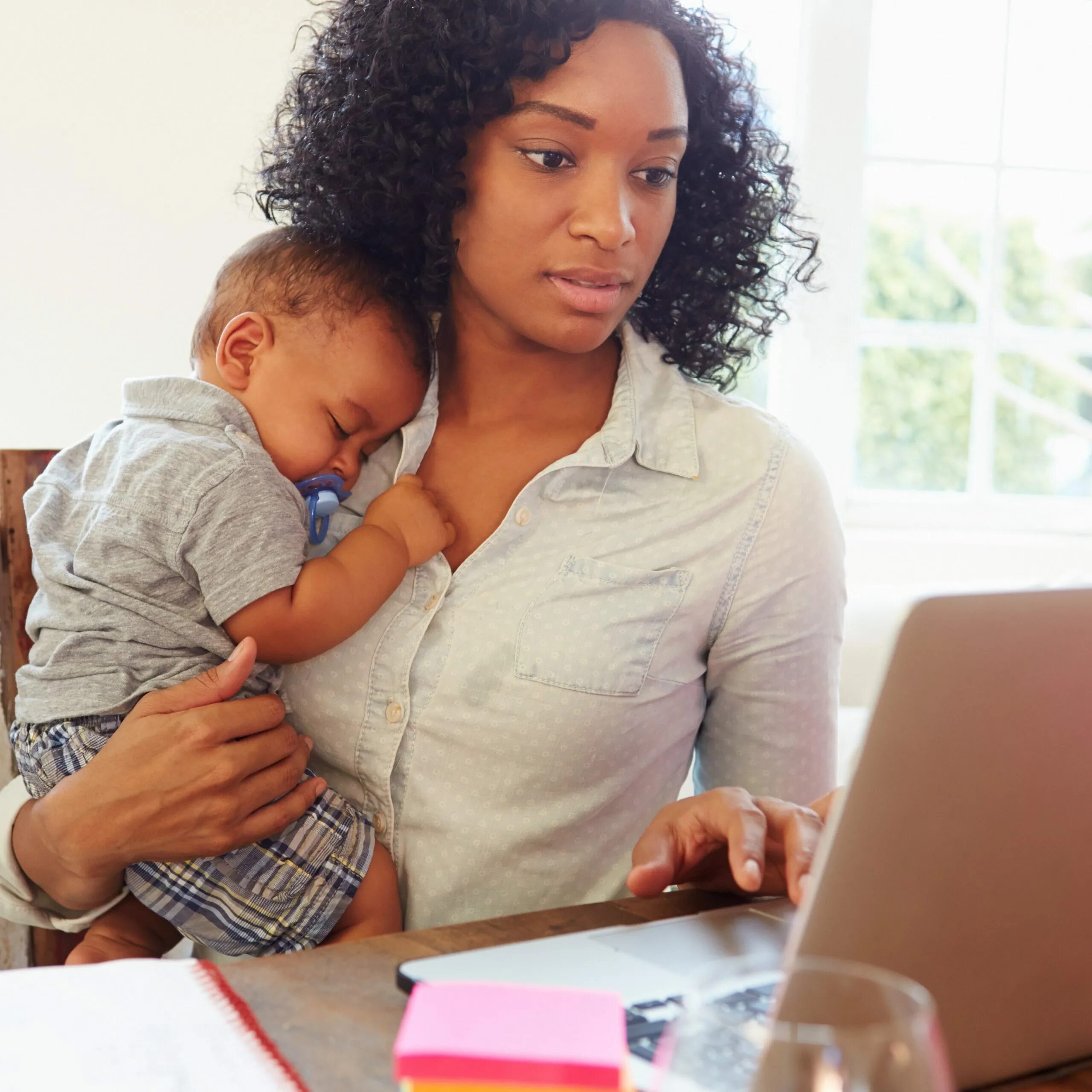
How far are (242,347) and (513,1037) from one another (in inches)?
44.7

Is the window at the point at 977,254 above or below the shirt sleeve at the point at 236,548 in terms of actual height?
above

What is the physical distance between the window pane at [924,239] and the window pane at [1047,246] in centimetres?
8

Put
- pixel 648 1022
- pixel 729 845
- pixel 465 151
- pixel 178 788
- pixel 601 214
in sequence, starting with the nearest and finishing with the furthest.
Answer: pixel 648 1022 → pixel 729 845 → pixel 178 788 → pixel 601 214 → pixel 465 151

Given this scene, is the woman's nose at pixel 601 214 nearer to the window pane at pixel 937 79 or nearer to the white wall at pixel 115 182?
the white wall at pixel 115 182

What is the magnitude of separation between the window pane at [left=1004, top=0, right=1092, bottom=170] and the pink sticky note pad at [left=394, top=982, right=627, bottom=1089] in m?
3.18

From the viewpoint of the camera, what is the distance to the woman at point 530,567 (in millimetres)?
1297

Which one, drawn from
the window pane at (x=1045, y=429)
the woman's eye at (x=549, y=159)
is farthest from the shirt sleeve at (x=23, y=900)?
the window pane at (x=1045, y=429)

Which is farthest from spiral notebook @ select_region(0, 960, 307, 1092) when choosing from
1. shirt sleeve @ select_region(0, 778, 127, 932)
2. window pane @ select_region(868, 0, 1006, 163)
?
window pane @ select_region(868, 0, 1006, 163)

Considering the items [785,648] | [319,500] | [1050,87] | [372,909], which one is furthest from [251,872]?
[1050,87]

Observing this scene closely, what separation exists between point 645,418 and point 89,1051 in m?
0.95

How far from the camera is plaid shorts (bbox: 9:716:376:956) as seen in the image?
4.24 feet

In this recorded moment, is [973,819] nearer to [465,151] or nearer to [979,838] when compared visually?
[979,838]

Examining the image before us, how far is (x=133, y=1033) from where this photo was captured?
0.74 meters

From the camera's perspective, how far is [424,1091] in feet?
1.33
